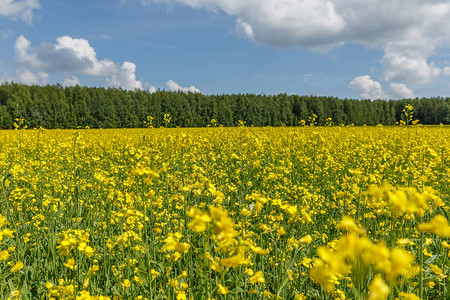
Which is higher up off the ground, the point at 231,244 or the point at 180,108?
the point at 180,108

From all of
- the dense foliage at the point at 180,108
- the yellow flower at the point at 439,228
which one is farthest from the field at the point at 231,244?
the dense foliage at the point at 180,108

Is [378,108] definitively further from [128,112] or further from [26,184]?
[26,184]

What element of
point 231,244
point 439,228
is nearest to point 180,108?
point 231,244

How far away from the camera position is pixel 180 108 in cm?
5494

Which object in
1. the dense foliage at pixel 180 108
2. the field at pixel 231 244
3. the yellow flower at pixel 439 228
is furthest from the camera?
the dense foliage at pixel 180 108

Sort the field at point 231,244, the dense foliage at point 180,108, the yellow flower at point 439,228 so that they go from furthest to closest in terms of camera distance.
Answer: the dense foliage at point 180,108, the field at point 231,244, the yellow flower at point 439,228

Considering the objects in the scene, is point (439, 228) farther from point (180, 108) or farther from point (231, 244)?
point (180, 108)

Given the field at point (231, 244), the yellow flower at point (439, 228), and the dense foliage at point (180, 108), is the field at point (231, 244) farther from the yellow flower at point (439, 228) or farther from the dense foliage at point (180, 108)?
the dense foliage at point (180, 108)

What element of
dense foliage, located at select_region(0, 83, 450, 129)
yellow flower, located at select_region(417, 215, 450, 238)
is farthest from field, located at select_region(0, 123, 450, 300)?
dense foliage, located at select_region(0, 83, 450, 129)

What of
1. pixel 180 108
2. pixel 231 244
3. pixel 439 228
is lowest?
pixel 231 244

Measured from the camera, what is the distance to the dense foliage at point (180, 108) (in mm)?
44656

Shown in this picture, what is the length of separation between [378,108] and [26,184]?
239ft

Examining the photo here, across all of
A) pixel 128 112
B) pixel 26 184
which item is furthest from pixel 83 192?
pixel 128 112

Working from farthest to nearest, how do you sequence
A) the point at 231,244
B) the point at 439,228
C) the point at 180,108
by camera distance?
the point at 180,108, the point at 231,244, the point at 439,228
